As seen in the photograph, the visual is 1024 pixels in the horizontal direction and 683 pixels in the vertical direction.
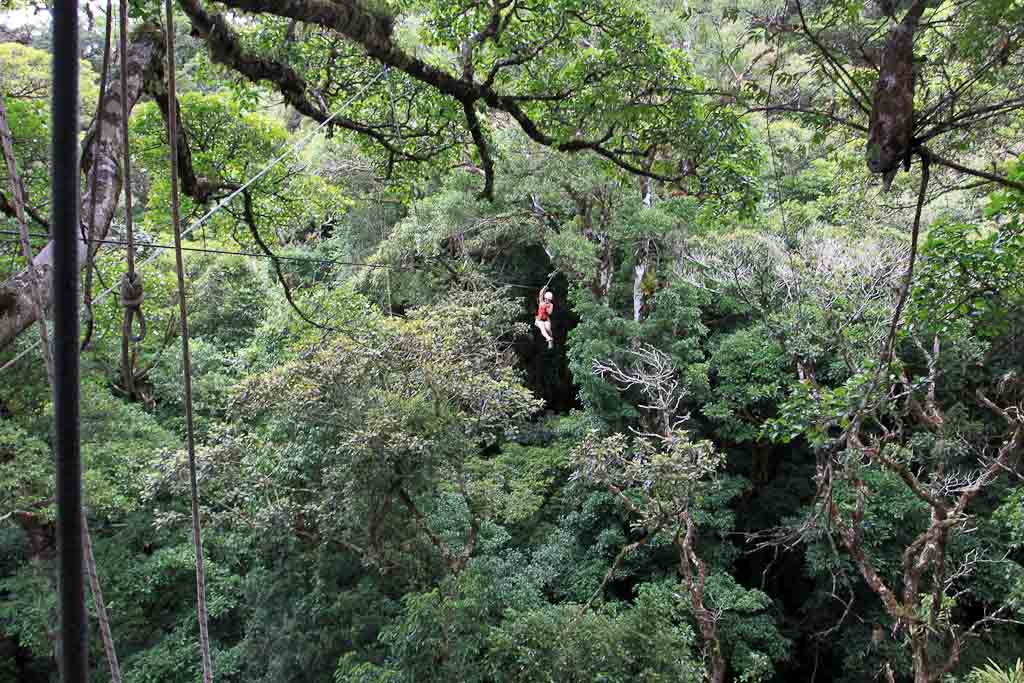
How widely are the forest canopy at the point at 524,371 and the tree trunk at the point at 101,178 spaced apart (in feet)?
0.05

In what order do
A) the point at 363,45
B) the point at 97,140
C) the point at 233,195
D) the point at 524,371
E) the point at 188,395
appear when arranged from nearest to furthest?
the point at 188,395 < the point at 97,140 < the point at 233,195 < the point at 363,45 < the point at 524,371

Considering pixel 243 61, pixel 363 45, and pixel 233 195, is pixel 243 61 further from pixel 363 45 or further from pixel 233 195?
pixel 233 195

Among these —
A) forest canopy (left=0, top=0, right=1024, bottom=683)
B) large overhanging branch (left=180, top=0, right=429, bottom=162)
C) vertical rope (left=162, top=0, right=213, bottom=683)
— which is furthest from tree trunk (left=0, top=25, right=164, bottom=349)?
vertical rope (left=162, top=0, right=213, bottom=683)

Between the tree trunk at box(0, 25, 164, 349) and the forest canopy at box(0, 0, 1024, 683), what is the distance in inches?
0.6

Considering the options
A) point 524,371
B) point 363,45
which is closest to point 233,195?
point 363,45

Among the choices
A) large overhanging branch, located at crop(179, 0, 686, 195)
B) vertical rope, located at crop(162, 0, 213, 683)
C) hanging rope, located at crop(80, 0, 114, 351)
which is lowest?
vertical rope, located at crop(162, 0, 213, 683)

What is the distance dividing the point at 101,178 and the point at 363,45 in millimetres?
1191

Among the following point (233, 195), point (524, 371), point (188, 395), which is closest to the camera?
point (188, 395)

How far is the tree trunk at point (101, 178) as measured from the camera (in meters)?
1.70

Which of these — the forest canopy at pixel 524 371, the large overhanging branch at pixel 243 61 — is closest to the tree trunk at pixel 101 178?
the forest canopy at pixel 524 371

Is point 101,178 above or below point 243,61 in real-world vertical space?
below

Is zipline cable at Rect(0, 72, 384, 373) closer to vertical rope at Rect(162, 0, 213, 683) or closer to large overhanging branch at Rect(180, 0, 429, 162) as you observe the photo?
large overhanging branch at Rect(180, 0, 429, 162)

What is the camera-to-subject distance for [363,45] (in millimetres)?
2779

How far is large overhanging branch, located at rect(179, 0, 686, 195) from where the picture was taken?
243 centimetres
